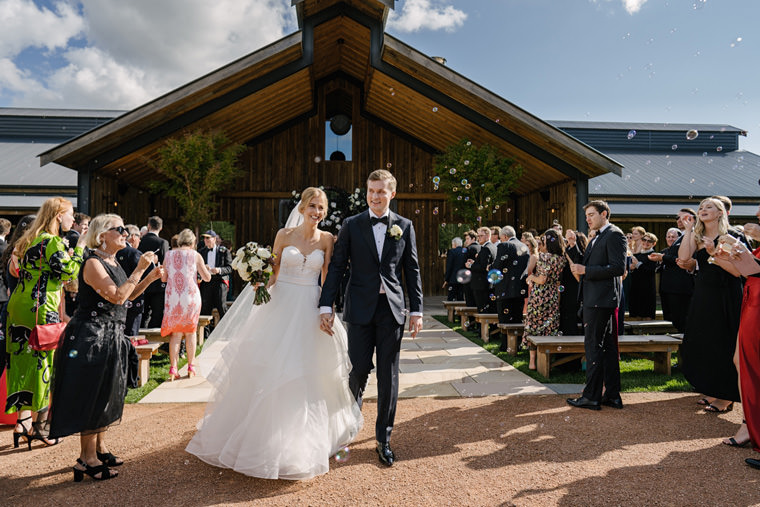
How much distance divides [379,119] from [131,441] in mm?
15333

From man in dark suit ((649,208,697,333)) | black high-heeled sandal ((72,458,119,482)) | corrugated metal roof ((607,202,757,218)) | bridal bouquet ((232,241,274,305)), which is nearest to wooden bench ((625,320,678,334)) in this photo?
man in dark suit ((649,208,697,333))

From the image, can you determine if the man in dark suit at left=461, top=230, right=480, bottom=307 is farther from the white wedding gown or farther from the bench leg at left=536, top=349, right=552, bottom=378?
the white wedding gown

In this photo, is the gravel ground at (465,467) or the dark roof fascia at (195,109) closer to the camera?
the gravel ground at (465,467)

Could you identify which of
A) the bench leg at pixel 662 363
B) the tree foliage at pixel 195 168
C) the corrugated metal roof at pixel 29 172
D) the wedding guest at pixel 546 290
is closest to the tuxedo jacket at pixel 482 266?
the wedding guest at pixel 546 290

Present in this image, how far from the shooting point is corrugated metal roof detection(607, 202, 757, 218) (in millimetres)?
15047

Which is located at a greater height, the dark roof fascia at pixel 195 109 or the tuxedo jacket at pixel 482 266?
the dark roof fascia at pixel 195 109

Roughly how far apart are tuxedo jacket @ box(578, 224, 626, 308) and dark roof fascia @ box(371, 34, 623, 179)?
776cm

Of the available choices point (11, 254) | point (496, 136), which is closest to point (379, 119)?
point (496, 136)

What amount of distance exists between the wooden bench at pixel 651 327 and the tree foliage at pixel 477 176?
6.71 metres

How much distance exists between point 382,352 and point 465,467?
40.3 inches

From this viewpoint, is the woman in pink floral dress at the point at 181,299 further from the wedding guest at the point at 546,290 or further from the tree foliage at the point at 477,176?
the tree foliage at the point at 477,176

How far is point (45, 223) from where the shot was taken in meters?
3.62

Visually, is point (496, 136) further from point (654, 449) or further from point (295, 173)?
point (654, 449)

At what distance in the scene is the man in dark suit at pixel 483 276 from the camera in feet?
29.6
